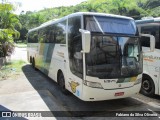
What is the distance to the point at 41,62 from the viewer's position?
1112 centimetres

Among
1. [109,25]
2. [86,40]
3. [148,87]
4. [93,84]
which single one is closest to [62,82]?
[93,84]

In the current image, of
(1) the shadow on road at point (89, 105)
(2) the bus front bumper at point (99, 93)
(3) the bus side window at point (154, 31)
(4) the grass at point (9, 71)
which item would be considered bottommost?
(1) the shadow on road at point (89, 105)

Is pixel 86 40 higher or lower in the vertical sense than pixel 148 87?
higher

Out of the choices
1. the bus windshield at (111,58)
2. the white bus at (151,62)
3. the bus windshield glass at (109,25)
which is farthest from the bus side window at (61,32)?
the white bus at (151,62)

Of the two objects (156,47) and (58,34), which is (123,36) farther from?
(58,34)

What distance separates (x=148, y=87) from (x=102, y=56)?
2.94 meters

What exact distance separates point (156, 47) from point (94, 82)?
2909 millimetres

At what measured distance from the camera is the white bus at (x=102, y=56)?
18.2 ft

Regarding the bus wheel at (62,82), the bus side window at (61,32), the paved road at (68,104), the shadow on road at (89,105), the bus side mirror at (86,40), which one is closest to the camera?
the bus side mirror at (86,40)

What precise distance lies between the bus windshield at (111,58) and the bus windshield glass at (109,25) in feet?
0.79

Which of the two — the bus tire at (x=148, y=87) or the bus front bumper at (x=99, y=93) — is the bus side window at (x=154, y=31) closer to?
the bus tire at (x=148, y=87)

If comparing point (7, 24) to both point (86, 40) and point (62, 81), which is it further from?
point (86, 40)

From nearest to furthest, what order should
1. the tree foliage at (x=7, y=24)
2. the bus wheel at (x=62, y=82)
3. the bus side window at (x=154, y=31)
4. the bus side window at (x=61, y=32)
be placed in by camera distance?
the bus side window at (x=154, y=31), the bus side window at (x=61, y=32), the bus wheel at (x=62, y=82), the tree foliage at (x=7, y=24)

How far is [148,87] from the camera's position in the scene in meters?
7.52
